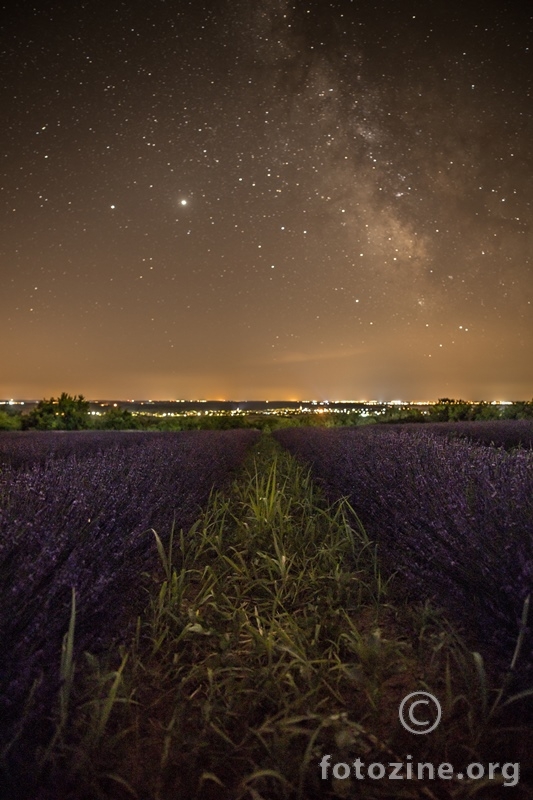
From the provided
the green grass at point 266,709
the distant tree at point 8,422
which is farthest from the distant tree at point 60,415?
the green grass at point 266,709

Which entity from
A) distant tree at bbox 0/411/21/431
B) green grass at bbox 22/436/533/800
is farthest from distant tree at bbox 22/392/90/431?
green grass at bbox 22/436/533/800

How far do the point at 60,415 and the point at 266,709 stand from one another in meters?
17.4

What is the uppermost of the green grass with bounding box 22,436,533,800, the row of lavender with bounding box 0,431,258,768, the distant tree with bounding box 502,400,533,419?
the distant tree with bounding box 502,400,533,419

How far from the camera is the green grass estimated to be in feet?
4.27

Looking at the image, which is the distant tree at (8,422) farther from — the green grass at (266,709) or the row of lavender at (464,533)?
the green grass at (266,709)

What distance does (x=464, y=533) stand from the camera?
1979mm

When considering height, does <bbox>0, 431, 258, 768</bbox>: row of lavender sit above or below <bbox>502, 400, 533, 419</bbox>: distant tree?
below

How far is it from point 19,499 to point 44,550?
0.74 metres

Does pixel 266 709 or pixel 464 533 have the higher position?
pixel 464 533

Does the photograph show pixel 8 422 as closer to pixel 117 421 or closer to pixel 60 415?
pixel 60 415

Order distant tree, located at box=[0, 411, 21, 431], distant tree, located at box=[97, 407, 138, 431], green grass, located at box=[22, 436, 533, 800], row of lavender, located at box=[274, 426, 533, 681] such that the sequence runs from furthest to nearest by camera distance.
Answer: distant tree, located at box=[97, 407, 138, 431], distant tree, located at box=[0, 411, 21, 431], row of lavender, located at box=[274, 426, 533, 681], green grass, located at box=[22, 436, 533, 800]

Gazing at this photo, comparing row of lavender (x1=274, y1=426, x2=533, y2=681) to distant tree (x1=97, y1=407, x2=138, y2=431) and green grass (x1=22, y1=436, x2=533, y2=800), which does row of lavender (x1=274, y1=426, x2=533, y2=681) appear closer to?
green grass (x1=22, y1=436, x2=533, y2=800)

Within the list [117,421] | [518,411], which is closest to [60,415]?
[117,421]

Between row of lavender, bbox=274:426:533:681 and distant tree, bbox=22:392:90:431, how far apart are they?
15267 millimetres
